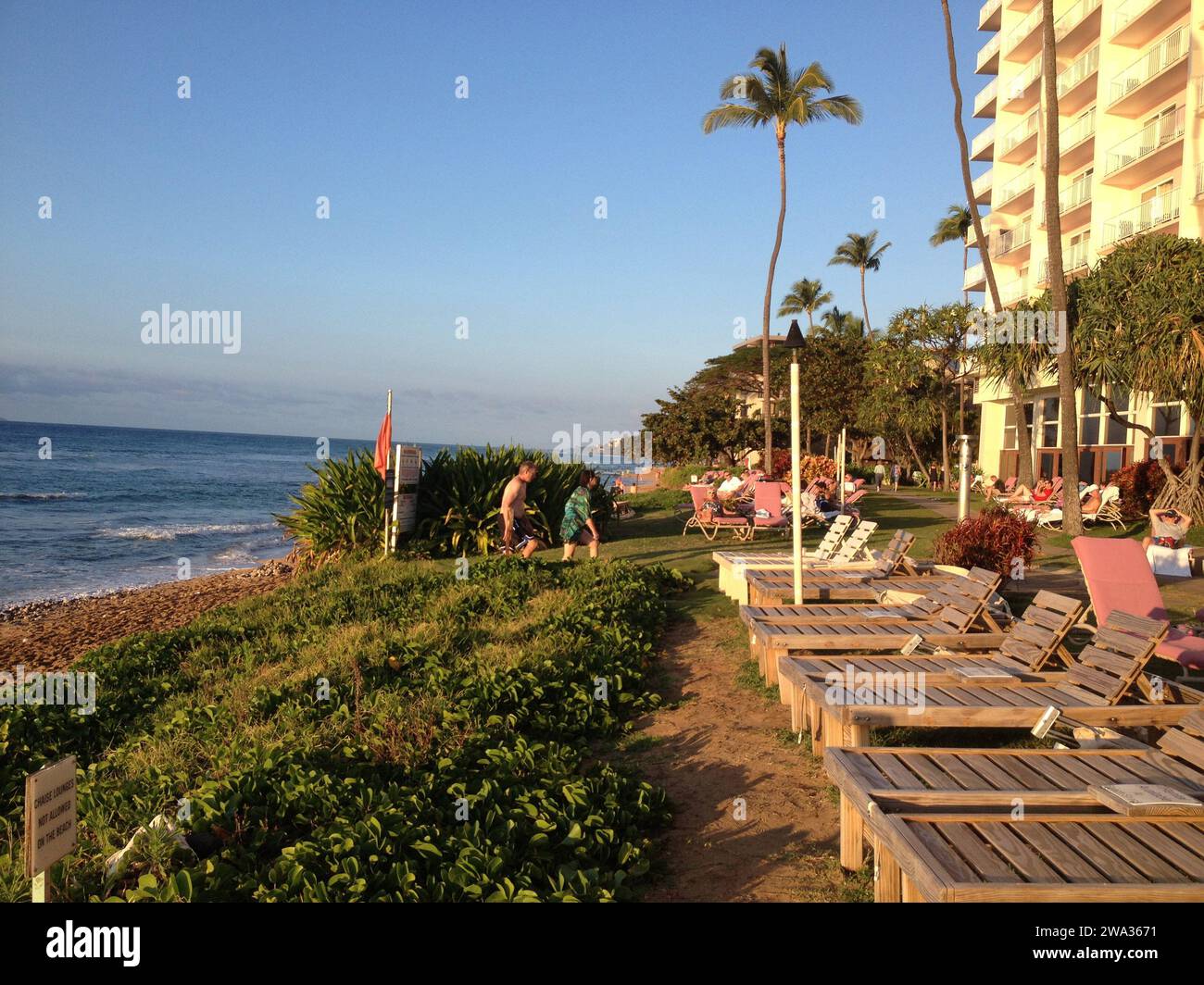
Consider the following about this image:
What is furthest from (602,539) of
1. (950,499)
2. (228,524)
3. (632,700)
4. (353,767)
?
(228,524)

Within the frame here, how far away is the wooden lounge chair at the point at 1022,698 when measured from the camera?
4314 millimetres

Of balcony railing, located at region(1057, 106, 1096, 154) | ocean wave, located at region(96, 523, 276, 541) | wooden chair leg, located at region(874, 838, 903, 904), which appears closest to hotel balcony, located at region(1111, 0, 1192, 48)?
balcony railing, located at region(1057, 106, 1096, 154)

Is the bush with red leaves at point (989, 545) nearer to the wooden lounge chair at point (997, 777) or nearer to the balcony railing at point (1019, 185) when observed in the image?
the wooden lounge chair at point (997, 777)

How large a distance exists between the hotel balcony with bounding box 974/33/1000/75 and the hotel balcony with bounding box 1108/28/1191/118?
37.6 feet

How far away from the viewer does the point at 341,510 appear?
13.3 meters

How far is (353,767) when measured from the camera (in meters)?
4.34

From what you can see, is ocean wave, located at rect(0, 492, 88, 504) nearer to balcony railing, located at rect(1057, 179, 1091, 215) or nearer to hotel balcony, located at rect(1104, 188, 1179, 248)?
hotel balcony, located at rect(1104, 188, 1179, 248)

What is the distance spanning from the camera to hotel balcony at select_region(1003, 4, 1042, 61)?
32469 mm

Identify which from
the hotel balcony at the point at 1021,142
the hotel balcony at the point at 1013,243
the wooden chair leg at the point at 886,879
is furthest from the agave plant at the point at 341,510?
the hotel balcony at the point at 1021,142
